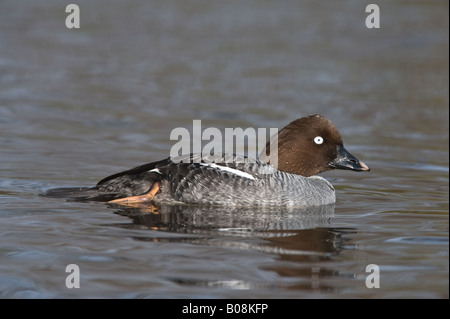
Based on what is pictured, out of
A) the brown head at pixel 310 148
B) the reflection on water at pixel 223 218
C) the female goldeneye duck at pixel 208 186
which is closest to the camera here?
the reflection on water at pixel 223 218

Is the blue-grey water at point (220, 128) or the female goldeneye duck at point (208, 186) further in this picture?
the female goldeneye duck at point (208, 186)

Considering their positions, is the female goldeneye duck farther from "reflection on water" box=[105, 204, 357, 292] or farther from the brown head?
the brown head

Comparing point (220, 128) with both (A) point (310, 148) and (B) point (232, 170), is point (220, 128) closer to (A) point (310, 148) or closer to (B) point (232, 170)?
(A) point (310, 148)

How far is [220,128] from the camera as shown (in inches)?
515

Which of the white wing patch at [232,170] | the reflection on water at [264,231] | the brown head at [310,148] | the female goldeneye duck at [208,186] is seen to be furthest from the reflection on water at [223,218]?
the brown head at [310,148]

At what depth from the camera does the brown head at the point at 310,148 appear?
916 cm

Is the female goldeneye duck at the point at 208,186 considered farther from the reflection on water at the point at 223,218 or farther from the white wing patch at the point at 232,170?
the reflection on water at the point at 223,218

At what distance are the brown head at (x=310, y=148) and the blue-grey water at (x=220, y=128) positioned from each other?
0.51m

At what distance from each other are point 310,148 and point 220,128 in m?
4.04

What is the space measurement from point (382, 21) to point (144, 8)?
6818 mm

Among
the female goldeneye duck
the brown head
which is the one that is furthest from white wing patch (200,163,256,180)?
the brown head

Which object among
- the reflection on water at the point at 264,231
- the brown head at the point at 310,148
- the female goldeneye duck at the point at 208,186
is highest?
the brown head at the point at 310,148

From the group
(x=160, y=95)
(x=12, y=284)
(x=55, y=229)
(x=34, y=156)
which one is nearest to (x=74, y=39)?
(x=160, y=95)

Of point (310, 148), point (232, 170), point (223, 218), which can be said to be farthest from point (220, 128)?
point (223, 218)
